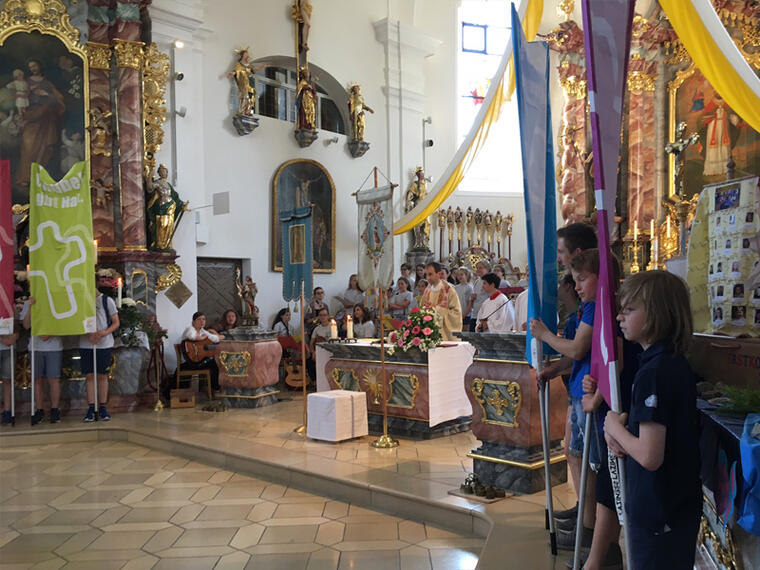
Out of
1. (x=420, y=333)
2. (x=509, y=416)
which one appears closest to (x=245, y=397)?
(x=420, y=333)

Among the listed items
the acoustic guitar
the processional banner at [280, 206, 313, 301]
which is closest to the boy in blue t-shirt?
the processional banner at [280, 206, 313, 301]

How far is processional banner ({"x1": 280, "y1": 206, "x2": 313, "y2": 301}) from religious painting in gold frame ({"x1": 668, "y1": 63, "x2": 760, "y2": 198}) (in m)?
7.57

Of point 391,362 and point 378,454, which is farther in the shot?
point 391,362

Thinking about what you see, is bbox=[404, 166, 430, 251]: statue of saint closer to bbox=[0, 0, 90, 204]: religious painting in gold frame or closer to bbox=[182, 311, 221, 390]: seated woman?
bbox=[182, 311, 221, 390]: seated woman

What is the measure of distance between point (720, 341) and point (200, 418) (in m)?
6.16

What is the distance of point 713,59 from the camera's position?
15.4ft

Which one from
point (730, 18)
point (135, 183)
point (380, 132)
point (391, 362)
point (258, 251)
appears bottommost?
point (391, 362)

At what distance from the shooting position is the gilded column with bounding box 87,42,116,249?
9172 millimetres

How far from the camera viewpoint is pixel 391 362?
6754mm

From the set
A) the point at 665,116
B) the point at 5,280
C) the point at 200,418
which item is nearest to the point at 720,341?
the point at 200,418

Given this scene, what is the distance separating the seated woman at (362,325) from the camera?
33.8ft

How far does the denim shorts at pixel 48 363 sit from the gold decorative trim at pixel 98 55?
3970 mm

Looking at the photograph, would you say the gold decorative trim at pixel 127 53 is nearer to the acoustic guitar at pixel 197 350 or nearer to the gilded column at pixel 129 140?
the gilded column at pixel 129 140

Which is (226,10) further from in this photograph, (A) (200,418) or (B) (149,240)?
(A) (200,418)
